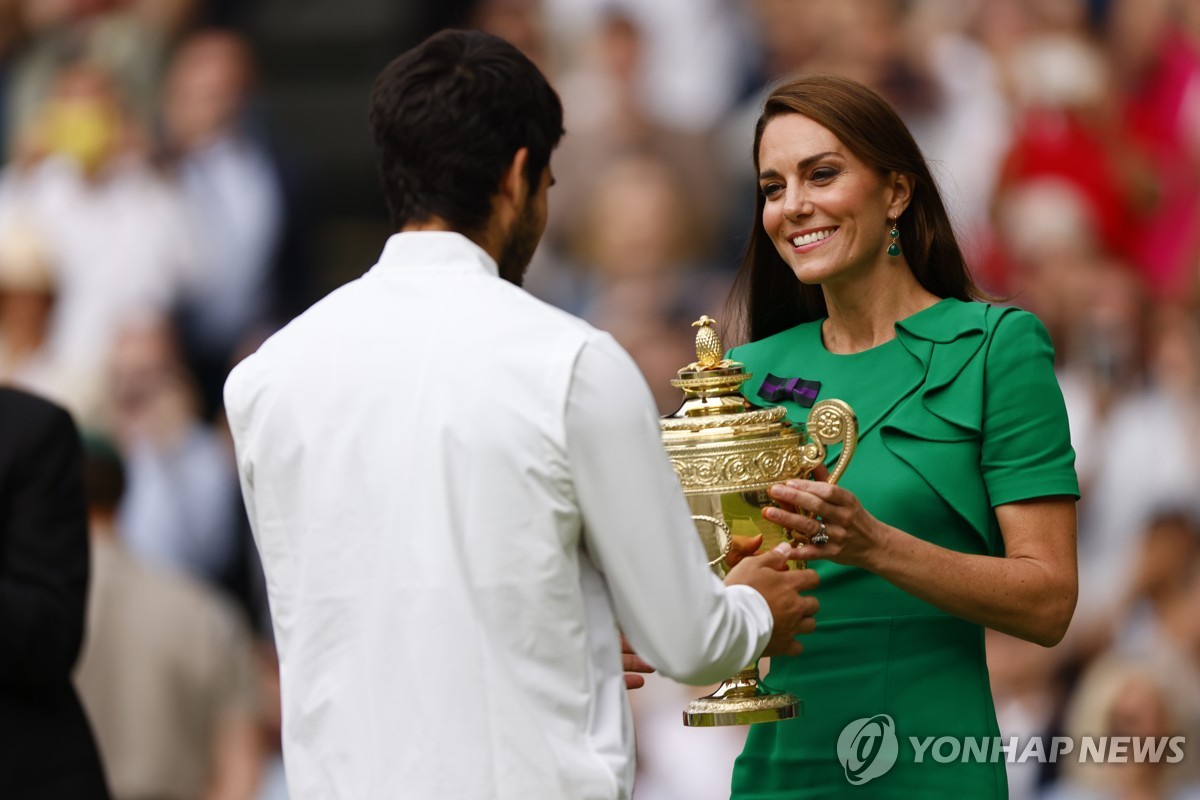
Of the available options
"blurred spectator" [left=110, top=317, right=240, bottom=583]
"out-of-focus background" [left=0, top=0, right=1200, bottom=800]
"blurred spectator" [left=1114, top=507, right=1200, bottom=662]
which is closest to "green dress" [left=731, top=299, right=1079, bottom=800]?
"out-of-focus background" [left=0, top=0, right=1200, bottom=800]

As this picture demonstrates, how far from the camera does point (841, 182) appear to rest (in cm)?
295

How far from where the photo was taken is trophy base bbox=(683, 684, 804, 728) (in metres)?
2.78

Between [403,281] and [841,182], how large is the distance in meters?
0.88

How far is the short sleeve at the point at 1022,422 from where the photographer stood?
110 inches

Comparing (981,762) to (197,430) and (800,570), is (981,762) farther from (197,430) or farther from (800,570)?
(197,430)

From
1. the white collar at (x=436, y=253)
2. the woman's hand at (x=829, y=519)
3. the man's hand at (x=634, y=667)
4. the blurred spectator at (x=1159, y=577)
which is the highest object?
the white collar at (x=436, y=253)

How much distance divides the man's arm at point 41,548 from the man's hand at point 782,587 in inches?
49.6

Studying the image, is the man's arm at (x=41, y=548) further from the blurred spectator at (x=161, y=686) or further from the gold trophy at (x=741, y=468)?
the blurred spectator at (x=161, y=686)

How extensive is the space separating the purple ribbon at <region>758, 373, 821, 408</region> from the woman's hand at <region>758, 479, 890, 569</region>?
38cm

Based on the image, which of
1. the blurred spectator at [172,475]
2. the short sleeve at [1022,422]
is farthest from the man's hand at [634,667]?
the blurred spectator at [172,475]

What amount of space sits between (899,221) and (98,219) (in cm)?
630

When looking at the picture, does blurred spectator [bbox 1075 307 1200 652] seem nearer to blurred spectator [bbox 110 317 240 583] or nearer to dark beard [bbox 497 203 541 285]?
blurred spectator [bbox 110 317 240 583]

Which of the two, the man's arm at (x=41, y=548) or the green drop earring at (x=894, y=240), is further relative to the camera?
the man's arm at (x=41, y=548)

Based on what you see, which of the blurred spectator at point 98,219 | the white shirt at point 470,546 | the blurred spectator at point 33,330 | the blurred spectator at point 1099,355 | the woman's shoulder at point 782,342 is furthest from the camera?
the blurred spectator at point 98,219
